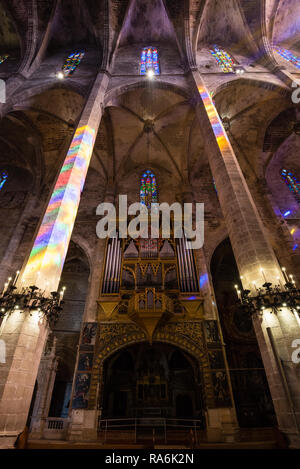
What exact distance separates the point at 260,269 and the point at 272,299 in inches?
29.0

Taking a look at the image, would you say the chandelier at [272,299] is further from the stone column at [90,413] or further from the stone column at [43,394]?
the stone column at [43,394]

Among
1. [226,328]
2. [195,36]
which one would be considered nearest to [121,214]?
[226,328]

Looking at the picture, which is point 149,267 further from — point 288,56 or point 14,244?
point 288,56

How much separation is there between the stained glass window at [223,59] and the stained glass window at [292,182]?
6.97 meters

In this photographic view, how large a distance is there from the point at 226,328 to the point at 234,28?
60.7 feet

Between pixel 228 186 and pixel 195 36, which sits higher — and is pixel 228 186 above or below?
below

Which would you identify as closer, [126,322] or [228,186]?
[228,186]

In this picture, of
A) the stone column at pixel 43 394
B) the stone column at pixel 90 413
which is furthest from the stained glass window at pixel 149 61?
the stone column at pixel 43 394

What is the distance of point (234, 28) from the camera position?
47.1 ft

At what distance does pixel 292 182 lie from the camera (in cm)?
1425

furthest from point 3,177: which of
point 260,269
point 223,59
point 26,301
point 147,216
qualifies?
point 260,269

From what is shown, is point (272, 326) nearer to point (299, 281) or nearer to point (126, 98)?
point (299, 281)
